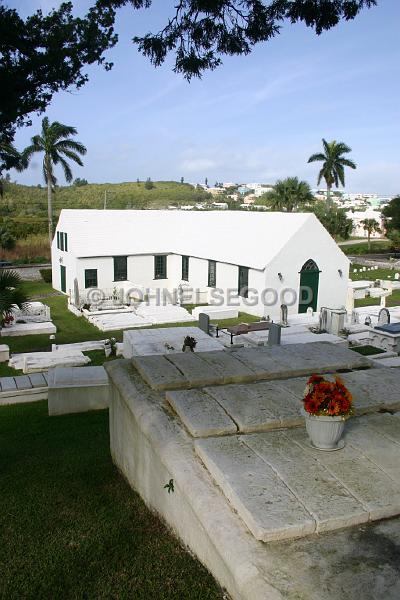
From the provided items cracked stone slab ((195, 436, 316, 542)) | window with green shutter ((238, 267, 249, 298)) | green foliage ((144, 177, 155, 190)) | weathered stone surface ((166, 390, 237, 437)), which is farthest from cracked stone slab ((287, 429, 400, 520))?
green foliage ((144, 177, 155, 190))

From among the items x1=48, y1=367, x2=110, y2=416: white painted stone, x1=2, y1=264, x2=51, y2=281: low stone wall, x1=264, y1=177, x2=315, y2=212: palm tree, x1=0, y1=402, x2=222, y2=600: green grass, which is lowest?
x1=2, y1=264, x2=51, y2=281: low stone wall

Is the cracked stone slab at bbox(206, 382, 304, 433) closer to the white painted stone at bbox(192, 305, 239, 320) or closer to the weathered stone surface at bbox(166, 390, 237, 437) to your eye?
the weathered stone surface at bbox(166, 390, 237, 437)

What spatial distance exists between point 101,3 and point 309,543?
8256mm

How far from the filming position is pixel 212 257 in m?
29.5

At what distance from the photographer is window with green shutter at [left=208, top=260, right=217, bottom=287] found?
29859 millimetres

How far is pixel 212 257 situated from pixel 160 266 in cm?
484

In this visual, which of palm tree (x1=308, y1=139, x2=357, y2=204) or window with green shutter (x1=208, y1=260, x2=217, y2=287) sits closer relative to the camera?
window with green shutter (x1=208, y1=260, x2=217, y2=287)

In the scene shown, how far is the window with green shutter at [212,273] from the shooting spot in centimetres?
2986

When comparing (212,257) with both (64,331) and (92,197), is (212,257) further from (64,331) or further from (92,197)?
(92,197)

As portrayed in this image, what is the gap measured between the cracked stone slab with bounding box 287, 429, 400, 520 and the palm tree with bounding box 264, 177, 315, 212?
46.3 meters

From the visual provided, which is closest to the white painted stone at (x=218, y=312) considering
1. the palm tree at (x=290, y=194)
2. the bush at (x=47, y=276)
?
the bush at (x=47, y=276)

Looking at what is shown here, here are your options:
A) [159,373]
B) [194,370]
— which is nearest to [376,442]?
[194,370]

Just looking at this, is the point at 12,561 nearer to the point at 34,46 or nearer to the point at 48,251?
the point at 34,46

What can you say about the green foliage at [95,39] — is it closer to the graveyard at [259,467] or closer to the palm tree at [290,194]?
the graveyard at [259,467]
